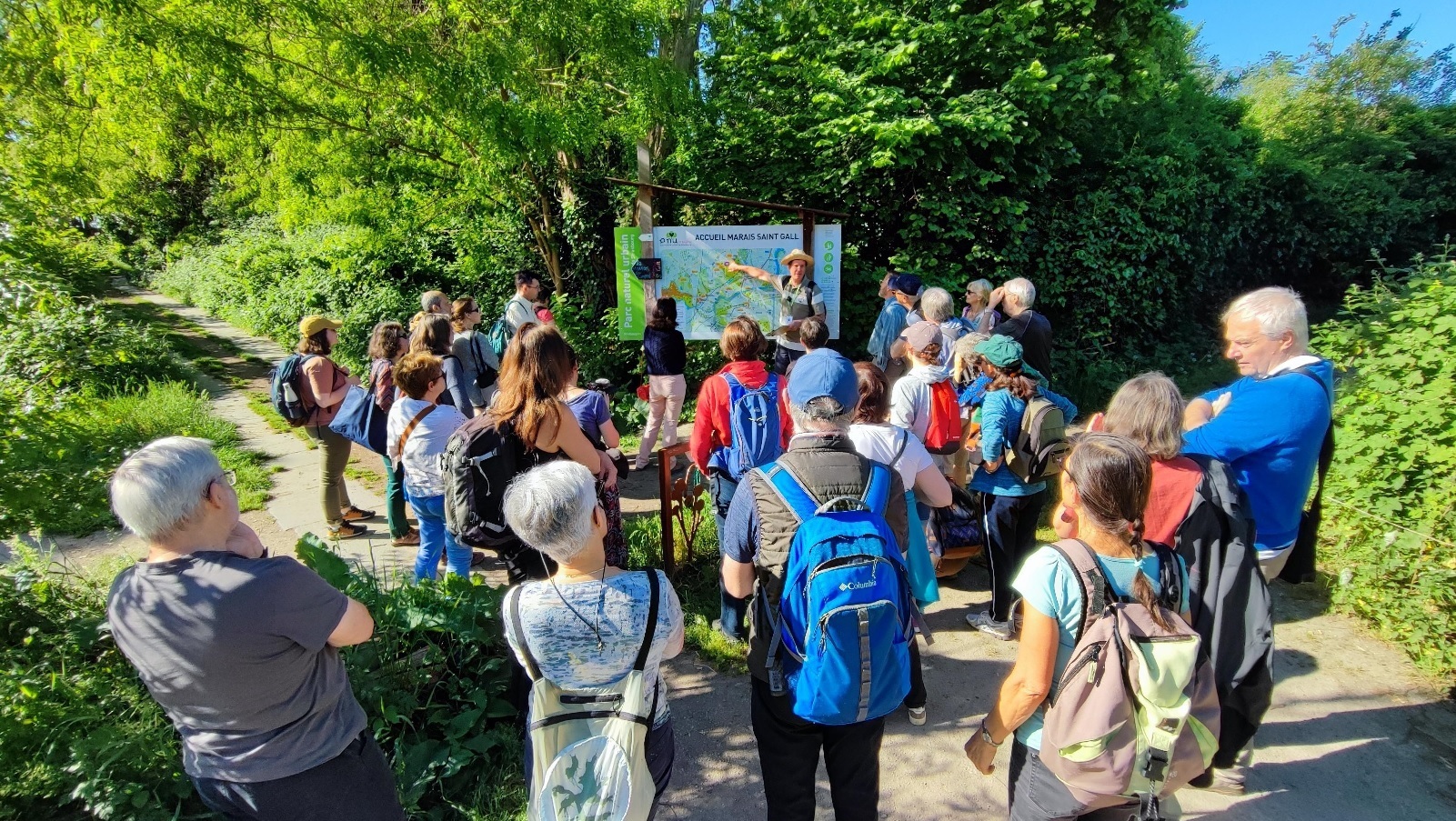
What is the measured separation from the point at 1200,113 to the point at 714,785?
10.8 metres

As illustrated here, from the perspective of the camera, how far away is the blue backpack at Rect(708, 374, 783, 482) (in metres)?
3.66

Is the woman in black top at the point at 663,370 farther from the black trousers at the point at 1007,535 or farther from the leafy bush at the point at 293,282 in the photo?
the leafy bush at the point at 293,282

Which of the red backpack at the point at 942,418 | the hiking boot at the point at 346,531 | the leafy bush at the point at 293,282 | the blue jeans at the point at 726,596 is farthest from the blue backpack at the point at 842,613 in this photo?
the leafy bush at the point at 293,282

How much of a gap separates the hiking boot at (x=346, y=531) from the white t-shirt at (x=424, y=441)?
1937 mm

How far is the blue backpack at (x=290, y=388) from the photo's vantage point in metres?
4.80

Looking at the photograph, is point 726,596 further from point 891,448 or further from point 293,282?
point 293,282

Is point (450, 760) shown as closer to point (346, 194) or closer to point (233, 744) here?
point (233, 744)

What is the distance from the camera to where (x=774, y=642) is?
2096mm

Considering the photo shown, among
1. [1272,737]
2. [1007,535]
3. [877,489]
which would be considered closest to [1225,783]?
[1272,737]

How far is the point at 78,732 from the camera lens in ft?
7.89

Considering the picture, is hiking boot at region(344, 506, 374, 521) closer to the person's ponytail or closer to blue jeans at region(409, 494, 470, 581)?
blue jeans at region(409, 494, 470, 581)

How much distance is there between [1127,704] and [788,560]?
93cm

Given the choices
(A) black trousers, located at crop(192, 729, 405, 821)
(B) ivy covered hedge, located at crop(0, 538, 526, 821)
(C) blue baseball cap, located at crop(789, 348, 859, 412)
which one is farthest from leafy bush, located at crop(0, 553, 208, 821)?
(C) blue baseball cap, located at crop(789, 348, 859, 412)

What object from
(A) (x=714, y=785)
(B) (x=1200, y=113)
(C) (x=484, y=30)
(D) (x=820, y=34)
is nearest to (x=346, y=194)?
(C) (x=484, y=30)
